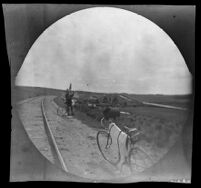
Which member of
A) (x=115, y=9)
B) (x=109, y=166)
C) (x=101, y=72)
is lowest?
(x=109, y=166)

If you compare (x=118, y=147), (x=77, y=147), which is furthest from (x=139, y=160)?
(x=77, y=147)

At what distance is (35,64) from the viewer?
1.79 meters

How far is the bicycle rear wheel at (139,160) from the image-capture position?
180 cm

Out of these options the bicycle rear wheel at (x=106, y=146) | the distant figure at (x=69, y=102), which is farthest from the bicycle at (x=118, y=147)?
the distant figure at (x=69, y=102)

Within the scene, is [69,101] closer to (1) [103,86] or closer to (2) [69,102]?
(2) [69,102]

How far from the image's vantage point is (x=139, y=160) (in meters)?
1.81

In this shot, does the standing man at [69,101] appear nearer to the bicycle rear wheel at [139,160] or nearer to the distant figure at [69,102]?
the distant figure at [69,102]

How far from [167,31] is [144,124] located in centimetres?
53

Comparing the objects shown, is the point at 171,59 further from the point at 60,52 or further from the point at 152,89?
the point at 60,52

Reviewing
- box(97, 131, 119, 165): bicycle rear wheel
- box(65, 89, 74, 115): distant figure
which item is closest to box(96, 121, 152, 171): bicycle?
box(97, 131, 119, 165): bicycle rear wheel

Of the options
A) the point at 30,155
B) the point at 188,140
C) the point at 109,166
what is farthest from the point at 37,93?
the point at 188,140

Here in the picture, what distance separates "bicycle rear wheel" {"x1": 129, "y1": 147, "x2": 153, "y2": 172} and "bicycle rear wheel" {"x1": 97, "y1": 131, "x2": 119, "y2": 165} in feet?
0.28

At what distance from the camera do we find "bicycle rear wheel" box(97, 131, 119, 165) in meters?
1.80

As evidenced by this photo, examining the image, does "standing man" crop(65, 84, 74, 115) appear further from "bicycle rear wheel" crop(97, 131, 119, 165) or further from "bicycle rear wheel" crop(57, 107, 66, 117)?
"bicycle rear wheel" crop(97, 131, 119, 165)
